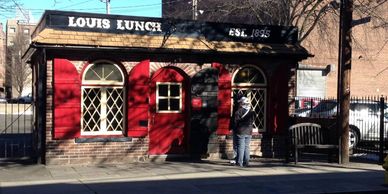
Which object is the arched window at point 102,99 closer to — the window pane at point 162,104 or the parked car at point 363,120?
the window pane at point 162,104

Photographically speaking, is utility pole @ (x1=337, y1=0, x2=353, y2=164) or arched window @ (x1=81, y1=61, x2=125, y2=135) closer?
arched window @ (x1=81, y1=61, x2=125, y2=135)

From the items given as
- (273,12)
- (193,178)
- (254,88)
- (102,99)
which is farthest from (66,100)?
(273,12)

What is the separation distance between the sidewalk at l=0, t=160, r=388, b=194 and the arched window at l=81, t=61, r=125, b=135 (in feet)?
3.56

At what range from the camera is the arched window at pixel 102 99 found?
525 inches

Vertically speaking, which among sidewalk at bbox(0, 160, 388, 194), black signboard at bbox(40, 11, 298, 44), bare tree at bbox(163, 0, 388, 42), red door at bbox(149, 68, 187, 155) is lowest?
sidewalk at bbox(0, 160, 388, 194)

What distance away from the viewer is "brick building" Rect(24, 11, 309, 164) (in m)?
12.9

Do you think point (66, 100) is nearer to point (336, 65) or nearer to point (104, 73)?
point (104, 73)

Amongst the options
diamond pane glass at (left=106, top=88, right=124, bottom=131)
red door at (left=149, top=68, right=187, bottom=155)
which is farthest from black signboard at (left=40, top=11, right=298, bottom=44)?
diamond pane glass at (left=106, top=88, right=124, bottom=131)

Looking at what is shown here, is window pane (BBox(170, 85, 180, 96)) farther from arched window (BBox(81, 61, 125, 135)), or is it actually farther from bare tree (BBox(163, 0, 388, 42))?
bare tree (BBox(163, 0, 388, 42))

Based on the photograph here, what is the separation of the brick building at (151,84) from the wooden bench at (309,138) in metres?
1.17

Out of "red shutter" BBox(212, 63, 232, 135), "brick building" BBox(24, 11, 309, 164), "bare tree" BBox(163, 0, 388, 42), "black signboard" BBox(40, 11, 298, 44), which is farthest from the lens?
"bare tree" BBox(163, 0, 388, 42)

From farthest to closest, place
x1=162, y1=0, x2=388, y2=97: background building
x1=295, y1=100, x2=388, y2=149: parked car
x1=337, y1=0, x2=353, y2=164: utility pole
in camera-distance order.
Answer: x1=162, y1=0, x2=388, y2=97: background building, x1=295, y1=100, x2=388, y2=149: parked car, x1=337, y1=0, x2=353, y2=164: utility pole

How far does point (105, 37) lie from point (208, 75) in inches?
116

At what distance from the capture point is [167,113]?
A: 46.5 ft
